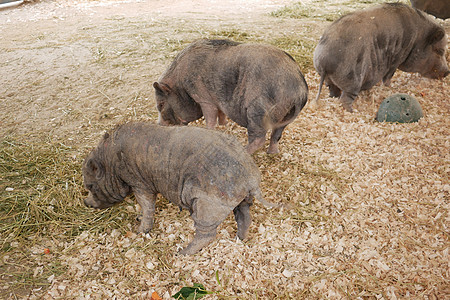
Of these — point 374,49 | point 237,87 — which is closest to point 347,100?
point 374,49

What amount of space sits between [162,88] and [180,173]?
1.47 metres

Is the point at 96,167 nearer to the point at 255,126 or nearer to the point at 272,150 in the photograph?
the point at 255,126

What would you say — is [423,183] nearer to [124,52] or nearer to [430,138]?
[430,138]

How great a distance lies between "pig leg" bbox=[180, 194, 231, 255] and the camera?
282cm

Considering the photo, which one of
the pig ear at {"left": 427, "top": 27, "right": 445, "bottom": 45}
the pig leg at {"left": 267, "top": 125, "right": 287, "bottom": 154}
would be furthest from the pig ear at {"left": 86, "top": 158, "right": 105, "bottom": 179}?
the pig ear at {"left": 427, "top": 27, "right": 445, "bottom": 45}

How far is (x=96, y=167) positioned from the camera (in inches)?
131

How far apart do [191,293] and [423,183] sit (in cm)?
266

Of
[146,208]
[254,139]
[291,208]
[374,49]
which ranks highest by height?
[374,49]

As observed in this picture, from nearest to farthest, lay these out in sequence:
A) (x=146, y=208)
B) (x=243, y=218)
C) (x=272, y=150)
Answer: (x=243, y=218) → (x=146, y=208) → (x=272, y=150)

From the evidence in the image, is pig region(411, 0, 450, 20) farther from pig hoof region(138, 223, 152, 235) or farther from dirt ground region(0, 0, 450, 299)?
pig hoof region(138, 223, 152, 235)

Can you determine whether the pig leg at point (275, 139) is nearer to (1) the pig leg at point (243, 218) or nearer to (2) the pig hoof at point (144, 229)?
(1) the pig leg at point (243, 218)

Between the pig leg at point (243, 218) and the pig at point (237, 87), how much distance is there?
1.04m

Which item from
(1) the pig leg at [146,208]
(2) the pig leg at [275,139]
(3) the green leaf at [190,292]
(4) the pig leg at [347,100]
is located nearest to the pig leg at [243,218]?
(3) the green leaf at [190,292]

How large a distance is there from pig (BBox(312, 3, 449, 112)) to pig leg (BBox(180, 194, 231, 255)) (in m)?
2.93
